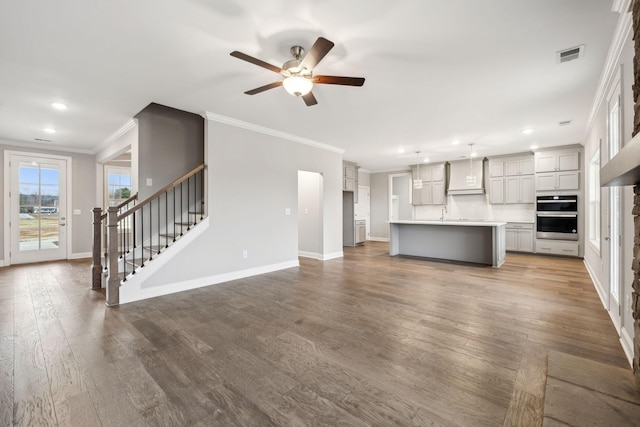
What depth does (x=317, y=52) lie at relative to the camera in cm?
231

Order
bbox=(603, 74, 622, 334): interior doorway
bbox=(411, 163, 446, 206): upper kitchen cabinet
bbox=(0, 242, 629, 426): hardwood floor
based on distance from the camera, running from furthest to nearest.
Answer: bbox=(411, 163, 446, 206): upper kitchen cabinet, bbox=(603, 74, 622, 334): interior doorway, bbox=(0, 242, 629, 426): hardwood floor

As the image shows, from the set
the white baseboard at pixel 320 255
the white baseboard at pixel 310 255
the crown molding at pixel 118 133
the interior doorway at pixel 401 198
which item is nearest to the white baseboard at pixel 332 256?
the white baseboard at pixel 320 255

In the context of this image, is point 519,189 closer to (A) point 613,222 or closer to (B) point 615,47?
(A) point 613,222

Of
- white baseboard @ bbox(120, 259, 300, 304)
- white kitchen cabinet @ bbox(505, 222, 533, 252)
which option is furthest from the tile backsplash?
white baseboard @ bbox(120, 259, 300, 304)

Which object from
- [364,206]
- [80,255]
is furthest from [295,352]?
[364,206]

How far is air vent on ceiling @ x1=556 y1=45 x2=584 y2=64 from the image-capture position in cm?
276

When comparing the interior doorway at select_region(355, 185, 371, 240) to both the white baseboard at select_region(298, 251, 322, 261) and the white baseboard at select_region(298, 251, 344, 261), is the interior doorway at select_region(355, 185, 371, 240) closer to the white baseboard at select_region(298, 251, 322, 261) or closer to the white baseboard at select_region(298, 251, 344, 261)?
the white baseboard at select_region(298, 251, 344, 261)

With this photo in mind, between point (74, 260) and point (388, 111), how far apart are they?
25.4 feet

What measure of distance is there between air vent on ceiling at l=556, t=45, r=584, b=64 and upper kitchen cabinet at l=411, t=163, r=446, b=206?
6.06 metres

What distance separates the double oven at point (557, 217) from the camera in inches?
266

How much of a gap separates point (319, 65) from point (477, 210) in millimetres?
7307

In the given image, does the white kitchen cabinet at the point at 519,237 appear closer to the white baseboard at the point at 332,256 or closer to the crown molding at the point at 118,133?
the white baseboard at the point at 332,256

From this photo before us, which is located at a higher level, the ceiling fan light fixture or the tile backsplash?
the ceiling fan light fixture

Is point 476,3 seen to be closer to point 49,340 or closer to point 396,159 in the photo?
point 49,340
